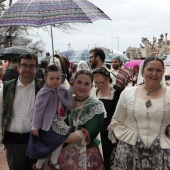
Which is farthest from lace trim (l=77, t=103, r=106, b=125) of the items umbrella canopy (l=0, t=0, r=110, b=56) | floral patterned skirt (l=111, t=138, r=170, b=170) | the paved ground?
the paved ground

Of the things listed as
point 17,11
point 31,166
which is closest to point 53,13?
point 17,11

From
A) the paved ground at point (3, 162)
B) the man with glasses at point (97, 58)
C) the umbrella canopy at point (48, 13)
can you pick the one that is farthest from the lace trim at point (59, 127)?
the paved ground at point (3, 162)

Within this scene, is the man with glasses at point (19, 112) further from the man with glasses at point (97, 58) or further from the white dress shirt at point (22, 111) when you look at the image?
the man with glasses at point (97, 58)

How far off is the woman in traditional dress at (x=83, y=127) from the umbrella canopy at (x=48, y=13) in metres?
0.65

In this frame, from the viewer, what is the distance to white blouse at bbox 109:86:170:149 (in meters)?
2.92

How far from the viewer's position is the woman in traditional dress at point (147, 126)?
9.63 ft

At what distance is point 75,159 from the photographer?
3119mm

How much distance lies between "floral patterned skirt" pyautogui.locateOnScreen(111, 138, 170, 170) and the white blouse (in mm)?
48

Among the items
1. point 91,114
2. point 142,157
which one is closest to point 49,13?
point 91,114

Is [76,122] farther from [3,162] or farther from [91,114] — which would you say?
[3,162]

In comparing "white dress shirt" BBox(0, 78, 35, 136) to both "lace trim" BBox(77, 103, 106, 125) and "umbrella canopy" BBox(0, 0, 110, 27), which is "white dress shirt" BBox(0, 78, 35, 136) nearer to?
"lace trim" BBox(77, 103, 106, 125)

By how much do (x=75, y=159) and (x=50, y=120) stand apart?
462 millimetres

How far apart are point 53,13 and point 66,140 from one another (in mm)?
1331

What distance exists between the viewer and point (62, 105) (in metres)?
3.11
